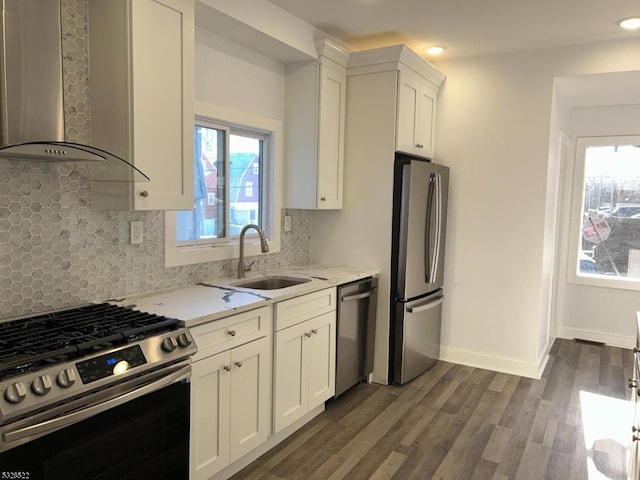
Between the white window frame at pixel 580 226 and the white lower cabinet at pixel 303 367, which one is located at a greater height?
the white window frame at pixel 580 226

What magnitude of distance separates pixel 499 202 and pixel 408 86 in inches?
49.3

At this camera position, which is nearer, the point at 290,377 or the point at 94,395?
the point at 94,395

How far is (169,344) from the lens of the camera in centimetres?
191

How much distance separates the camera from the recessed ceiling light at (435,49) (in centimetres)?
385

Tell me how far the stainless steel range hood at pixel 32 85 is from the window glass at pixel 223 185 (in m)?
1.10

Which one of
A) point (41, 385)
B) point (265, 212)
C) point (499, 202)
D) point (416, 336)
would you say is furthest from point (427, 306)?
point (41, 385)

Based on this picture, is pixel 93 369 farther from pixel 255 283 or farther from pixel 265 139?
pixel 265 139

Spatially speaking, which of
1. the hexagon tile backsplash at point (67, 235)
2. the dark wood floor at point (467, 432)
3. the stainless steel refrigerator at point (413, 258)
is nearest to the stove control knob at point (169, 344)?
the hexagon tile backsplash at point (67, 235)

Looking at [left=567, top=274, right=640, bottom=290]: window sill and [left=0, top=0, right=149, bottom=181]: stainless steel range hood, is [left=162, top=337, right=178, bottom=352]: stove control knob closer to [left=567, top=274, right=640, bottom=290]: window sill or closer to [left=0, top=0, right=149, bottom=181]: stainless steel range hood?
[left=0, top=0, right=149, bottom=181]: stainless steel range hood

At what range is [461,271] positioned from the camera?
13.9 ft

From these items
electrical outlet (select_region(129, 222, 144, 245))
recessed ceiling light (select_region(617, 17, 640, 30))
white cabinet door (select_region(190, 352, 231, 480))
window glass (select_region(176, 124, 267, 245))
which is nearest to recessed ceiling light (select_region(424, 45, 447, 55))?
recessed ceiling light (select_region(617, 17, 640, 30))

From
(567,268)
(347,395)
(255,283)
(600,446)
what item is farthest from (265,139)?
(567,268)

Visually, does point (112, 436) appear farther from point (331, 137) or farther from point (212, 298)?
point (331, 137)

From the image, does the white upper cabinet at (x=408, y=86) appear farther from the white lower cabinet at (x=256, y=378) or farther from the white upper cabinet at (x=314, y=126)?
the white lower cabinet at (x=256, y=378)
